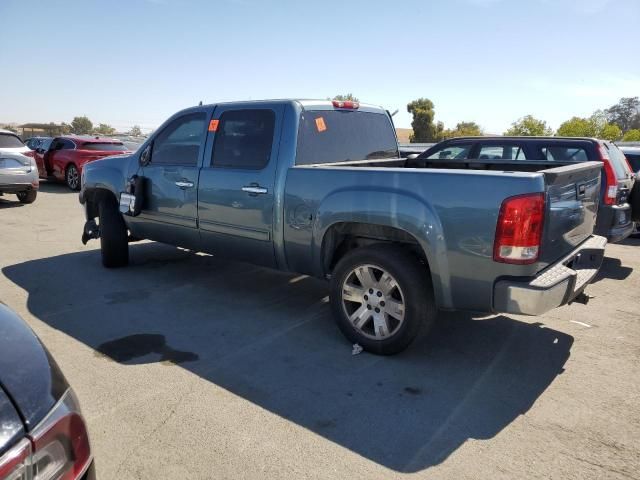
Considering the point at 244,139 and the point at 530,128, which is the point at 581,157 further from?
the point at 530,128

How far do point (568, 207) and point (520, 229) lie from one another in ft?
2.36

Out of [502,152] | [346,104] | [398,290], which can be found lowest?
[398,290]

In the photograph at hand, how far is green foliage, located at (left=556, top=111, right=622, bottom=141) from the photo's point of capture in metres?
27.8

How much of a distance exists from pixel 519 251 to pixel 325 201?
1.52 metres

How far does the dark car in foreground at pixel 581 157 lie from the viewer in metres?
6.08

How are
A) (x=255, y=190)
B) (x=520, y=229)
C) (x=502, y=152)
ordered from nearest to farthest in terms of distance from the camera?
(x=520, y=229), (x=255, y=190), (x=502, y=152)

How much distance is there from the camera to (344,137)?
193 inches

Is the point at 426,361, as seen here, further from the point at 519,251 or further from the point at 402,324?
the point at 519,251

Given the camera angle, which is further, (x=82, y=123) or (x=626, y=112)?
(x=82, y=123)

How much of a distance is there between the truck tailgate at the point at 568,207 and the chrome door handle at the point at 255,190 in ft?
7.57

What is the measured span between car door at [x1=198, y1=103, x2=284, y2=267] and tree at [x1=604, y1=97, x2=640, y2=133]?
5905 cm

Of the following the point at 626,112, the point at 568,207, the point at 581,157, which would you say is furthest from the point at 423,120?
the point at 568,207

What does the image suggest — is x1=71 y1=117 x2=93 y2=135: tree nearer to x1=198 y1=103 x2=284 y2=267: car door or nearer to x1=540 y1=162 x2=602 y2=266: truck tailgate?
x1=198 y1=103 x2=284 y2=267: car door

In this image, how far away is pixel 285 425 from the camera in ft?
9.62
